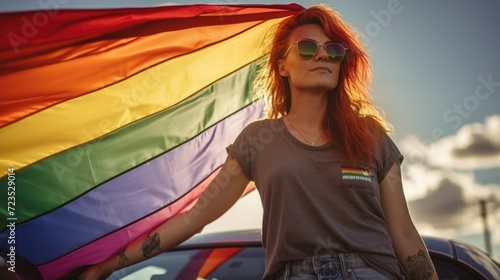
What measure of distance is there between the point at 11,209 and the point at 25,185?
0.46ft

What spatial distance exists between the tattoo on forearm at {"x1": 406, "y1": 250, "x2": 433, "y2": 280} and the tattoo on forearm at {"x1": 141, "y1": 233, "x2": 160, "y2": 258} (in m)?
1.07

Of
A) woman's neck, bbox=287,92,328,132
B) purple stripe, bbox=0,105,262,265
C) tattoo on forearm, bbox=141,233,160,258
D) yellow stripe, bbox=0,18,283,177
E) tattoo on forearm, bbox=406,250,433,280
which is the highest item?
yellow stripe, bbox=0,18,283,177

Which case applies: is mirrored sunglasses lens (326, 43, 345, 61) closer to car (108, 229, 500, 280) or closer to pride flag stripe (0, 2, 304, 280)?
pride flag stripe (0, 2, 304, 280)

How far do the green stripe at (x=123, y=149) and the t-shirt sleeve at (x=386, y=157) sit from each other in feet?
3.96

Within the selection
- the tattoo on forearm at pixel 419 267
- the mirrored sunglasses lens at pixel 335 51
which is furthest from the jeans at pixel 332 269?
A: the mirrored sunglasses lens at pixel 335 51

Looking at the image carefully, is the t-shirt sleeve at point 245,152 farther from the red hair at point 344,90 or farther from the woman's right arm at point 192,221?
the red hair at point 344,90

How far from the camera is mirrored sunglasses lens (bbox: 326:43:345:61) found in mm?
2869

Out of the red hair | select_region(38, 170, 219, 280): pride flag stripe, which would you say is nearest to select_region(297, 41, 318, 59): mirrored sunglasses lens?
the red hair

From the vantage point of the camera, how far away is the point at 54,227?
308cm

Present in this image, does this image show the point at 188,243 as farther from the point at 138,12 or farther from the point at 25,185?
the point at 138,12

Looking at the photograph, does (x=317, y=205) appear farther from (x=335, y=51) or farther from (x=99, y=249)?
(x=99, y=249)

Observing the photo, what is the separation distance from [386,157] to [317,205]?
433 mm

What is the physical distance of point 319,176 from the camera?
2.60 metres

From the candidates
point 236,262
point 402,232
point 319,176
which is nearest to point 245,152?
point 319,176
